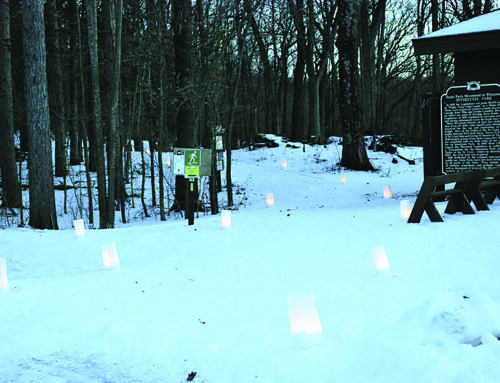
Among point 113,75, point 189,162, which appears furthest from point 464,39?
point 113,75

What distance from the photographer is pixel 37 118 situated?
10.4 meters

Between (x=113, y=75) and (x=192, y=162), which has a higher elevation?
(x=113, y=75)

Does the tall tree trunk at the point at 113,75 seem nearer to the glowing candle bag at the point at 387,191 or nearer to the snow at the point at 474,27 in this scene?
the snow at the point at 474,27

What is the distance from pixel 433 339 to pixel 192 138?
37.8 feet

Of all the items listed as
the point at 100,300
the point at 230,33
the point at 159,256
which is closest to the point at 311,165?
the point at 230,33

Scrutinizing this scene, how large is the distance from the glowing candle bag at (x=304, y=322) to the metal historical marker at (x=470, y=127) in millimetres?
7653

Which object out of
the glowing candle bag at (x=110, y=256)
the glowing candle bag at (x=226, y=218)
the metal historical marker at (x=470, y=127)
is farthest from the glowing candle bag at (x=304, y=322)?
the metal historical marker at (x=470, y=127)

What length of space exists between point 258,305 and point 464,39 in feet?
28.4

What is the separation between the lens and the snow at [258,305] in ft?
10.4

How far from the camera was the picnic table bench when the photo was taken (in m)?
7.25

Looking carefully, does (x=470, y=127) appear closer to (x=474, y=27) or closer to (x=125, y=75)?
(x=474, y=27)

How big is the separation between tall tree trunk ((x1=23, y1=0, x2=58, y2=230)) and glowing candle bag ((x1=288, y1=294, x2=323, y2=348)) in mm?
8913

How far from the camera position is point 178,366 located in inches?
132

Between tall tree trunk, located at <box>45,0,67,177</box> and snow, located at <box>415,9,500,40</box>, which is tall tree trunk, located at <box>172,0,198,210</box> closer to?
tall tree trunk, located at <box>45,0,67,177</box>
